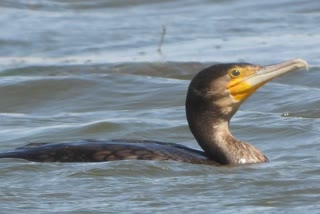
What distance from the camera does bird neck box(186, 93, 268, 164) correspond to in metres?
10.9

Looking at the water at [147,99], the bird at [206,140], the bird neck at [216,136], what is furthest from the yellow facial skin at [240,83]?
the water at [147,99]

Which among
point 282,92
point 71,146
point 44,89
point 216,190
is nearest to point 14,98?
point 44,89

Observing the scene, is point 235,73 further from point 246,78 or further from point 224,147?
point 224,147

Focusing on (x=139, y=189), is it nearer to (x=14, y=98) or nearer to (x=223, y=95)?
(x=223, y=95)

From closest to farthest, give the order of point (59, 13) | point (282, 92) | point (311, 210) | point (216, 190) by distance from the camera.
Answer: point (311, 210) < point (216, 190) < point (282, 92) < point (59, 13)

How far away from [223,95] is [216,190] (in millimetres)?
1162

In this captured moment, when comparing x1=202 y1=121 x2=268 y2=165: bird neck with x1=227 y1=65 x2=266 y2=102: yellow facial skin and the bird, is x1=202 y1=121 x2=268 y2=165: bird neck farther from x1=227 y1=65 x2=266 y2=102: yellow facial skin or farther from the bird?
x1=227 y1=65 x2=266 y2=102: yellow facial skin

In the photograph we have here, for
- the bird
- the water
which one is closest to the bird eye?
the bird

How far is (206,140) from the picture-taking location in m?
11.0

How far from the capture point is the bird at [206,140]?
417 inches

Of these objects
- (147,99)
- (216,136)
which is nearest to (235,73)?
(216,136)

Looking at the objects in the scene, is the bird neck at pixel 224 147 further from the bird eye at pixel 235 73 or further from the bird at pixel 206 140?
the bird eye at pixel 235 73

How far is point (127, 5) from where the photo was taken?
21.7 m

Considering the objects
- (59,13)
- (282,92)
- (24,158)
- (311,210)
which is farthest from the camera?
(59,13)
